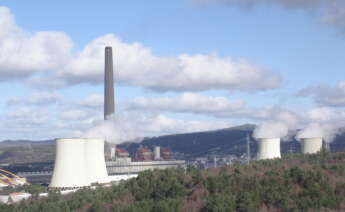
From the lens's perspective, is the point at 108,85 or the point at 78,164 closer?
the point at 78,164

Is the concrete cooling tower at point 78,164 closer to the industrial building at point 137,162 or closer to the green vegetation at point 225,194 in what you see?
the green vegetation at point 225,194

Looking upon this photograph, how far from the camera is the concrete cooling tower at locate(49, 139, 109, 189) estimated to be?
1890 inches

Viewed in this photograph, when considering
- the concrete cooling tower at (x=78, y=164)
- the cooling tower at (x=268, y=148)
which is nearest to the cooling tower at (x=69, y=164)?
the concrete cooling tower at (x=78, y=164)

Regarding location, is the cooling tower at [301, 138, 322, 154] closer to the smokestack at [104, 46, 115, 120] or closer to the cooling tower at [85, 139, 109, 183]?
the cooling tower at [85, 139, 109, 183]

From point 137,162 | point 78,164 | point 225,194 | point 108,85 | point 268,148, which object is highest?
point 108,85

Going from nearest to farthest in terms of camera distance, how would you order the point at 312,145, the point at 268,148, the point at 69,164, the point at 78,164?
the point at 69,164 < the point at 78,164 < the point at 268,148 < the point at 312,145

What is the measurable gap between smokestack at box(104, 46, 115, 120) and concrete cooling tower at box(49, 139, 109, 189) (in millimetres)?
39986

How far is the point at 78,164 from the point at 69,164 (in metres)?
0.95

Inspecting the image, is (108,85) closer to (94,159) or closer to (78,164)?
(94,159)

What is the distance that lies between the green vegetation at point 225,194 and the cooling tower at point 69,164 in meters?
7.99

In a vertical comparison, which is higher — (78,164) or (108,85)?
(108,85)

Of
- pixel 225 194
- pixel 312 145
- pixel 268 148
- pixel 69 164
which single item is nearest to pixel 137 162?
pixel 268 148

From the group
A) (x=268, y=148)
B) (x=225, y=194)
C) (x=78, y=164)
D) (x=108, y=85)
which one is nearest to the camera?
(x=225, y=194)

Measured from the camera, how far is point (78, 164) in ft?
162
